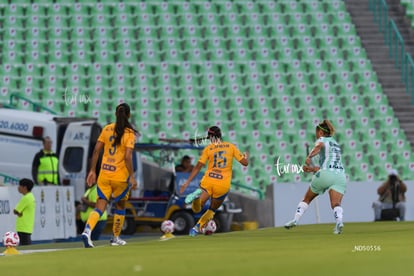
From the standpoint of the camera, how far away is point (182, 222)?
90.8ft

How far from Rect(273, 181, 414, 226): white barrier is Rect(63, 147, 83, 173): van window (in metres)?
4.99

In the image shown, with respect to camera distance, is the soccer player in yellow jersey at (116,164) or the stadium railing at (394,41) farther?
the stadium railing at (394,41)

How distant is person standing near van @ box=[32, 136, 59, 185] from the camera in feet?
87.2

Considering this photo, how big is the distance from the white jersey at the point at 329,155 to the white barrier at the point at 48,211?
7.43 m

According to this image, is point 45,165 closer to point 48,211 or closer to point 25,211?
point 48,211

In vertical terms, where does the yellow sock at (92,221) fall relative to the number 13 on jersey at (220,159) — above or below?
below

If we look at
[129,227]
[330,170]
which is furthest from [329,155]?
[129,227]

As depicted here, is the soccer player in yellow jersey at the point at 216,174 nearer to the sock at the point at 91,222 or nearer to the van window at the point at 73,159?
the sock at the point at 91,222

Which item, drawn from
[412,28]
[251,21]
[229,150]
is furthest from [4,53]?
[229,150]

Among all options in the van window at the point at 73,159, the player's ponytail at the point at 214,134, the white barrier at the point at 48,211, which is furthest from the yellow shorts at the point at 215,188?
the van window at the point at 73,159

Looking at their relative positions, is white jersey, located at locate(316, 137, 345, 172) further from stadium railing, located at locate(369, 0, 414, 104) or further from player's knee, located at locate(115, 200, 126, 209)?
stadium railing, located at locate(369, 0, 414, 104)

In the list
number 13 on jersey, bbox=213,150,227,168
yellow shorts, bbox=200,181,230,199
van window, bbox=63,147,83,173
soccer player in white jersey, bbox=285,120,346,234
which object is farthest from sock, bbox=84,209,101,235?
van window, bbox=63,147,83,173

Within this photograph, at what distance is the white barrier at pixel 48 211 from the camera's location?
2295cm

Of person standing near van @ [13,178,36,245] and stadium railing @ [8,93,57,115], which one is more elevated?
stadium railing @ [8,93,57,115]
